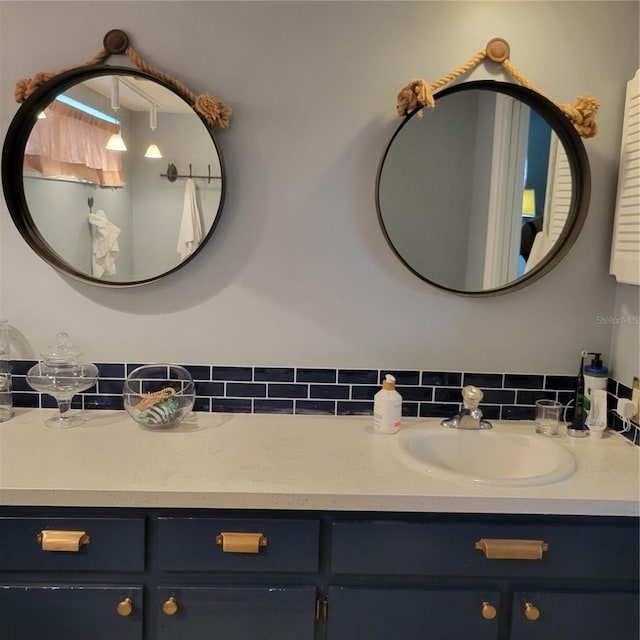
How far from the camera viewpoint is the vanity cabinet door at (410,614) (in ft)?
4.31

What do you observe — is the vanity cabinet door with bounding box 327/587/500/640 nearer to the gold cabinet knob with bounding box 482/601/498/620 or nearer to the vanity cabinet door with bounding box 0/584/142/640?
the gold cabinet knob with bounding box 482/601/498/620

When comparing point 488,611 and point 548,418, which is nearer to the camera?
point 488,611

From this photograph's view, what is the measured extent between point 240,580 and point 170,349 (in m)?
0.76

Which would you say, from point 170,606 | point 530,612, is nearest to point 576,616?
point 530,612

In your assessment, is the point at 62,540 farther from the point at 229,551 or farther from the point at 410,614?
the point at 410,614

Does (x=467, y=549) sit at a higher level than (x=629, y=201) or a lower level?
lower

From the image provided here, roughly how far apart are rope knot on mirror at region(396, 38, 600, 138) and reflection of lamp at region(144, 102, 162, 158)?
2.35 feet

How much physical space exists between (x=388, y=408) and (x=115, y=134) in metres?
1.14

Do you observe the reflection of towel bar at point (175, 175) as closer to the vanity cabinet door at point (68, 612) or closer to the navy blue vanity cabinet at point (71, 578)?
the navy blue vanity cabinet at point (71, 578)

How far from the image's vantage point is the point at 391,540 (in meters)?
1.30

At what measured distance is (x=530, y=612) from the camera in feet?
4.27

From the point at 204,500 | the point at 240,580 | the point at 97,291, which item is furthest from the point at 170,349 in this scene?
the point at 240,580

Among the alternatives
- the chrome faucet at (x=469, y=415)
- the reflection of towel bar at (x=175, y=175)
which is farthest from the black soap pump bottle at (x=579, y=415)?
the reflection of towel bar at (x=175, y=175)

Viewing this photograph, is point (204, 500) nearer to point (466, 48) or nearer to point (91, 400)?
point (91, 400)
